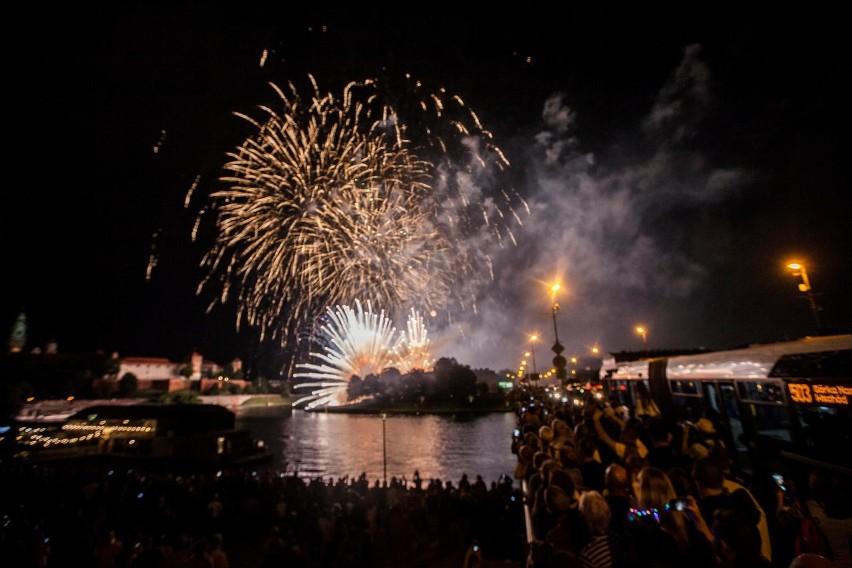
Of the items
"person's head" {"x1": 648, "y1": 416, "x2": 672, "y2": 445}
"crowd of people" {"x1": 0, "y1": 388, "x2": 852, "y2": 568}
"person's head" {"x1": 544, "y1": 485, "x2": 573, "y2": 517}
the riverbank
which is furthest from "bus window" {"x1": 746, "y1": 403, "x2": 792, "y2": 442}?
the riverbank

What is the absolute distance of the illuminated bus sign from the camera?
20.1 feet

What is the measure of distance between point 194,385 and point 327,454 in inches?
3749

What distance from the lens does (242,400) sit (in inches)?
4914

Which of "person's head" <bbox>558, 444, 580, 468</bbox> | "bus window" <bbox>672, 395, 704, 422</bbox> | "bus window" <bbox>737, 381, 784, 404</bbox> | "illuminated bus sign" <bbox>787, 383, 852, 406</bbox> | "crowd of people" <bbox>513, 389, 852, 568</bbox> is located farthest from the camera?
"bus window" <bbox>672, 395, 704, 422</bbox>

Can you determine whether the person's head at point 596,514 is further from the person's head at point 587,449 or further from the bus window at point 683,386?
the bus window at point 683,386

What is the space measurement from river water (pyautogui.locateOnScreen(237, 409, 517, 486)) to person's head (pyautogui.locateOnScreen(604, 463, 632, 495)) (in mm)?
19733

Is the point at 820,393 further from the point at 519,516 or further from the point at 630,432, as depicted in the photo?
the point at 519,516

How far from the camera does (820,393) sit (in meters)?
6.59

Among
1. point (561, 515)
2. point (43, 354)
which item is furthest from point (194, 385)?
point (561, 515)

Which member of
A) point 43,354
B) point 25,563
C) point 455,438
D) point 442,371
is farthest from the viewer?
point 442,371

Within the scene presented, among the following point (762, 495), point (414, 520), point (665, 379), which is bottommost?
point (414, 520)

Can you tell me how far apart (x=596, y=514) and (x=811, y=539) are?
244 cm

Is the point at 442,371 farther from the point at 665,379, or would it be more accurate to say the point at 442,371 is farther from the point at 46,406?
the point at 665,379

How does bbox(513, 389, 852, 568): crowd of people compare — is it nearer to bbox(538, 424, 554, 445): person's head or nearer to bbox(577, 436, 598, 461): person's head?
bbox(577, 436, 598, 461): person's head
